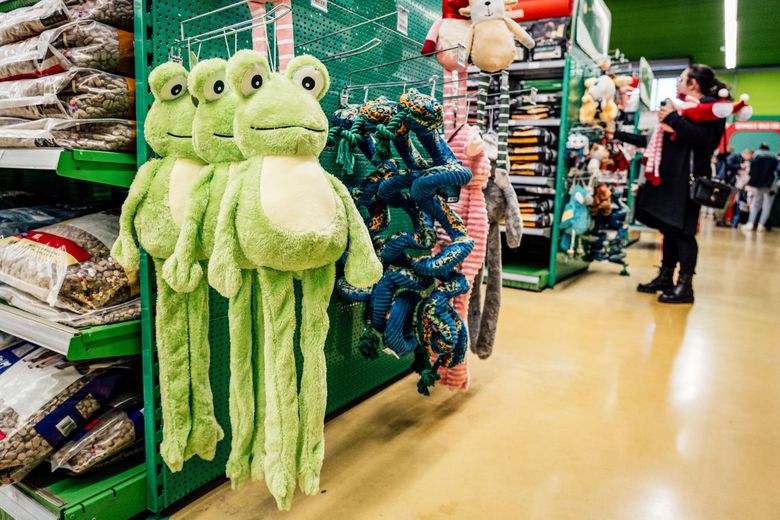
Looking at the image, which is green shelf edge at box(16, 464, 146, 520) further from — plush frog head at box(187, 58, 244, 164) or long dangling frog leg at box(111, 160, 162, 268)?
plush frog head at box(187, 58, 244, 164)

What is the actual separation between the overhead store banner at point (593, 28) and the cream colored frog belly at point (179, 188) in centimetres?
442

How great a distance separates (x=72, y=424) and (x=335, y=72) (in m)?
1.49

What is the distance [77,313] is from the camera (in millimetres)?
1475

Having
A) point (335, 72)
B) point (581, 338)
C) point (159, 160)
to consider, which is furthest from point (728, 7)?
point (159, 160)

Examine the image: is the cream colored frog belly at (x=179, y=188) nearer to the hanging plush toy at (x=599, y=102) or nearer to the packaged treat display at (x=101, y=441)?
Answer: the packaged treat display at (x=101, y=441)

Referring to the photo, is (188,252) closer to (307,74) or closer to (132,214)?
(132,214)

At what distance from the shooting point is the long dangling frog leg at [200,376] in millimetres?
1457

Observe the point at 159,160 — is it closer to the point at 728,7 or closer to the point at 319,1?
the point at 319,1

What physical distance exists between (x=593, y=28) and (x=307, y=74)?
5251 millimetres

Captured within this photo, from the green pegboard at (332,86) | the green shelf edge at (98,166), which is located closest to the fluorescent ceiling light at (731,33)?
the green pegboard at (332,86)

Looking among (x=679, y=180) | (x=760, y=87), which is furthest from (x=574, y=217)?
(x=760, y=87)

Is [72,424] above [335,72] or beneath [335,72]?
beneath

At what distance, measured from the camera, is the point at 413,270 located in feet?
6.32

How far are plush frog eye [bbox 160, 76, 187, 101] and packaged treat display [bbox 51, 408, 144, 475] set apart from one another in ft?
3.06
